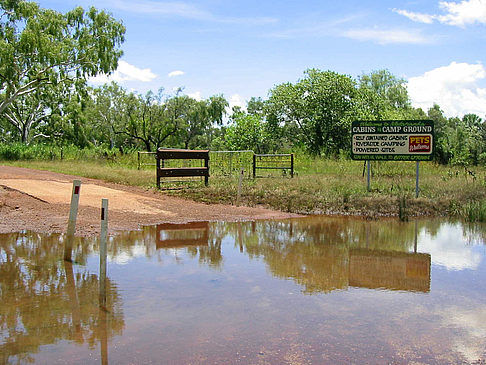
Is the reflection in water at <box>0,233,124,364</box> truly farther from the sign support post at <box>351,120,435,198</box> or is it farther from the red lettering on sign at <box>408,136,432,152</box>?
the red lettering on sign at <box>408,136,432,152</box>

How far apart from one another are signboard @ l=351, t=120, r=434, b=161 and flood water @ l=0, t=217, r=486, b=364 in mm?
8247

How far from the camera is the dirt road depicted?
41.8 ft

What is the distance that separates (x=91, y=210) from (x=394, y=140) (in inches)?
467

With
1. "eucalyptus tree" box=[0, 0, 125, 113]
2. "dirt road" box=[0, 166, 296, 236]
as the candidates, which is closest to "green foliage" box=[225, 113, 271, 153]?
"eucalyptus tree" box=[0, 0, 125, 113]

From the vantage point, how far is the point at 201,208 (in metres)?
17.1

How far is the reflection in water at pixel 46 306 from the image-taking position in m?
5.70

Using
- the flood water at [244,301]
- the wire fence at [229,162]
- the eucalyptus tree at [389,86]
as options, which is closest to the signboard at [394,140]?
the wire fence at [229,162]

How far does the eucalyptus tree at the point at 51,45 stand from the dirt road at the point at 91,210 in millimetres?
17333

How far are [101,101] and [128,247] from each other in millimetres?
58686

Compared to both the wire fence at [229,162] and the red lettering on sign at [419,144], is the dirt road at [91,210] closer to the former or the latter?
the red lettering on sign at [419,144]

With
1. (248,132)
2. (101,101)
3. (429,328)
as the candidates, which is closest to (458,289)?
(429,328)

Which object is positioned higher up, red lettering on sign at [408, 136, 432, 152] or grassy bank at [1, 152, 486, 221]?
red lettering on sign at [408, 136, 432, 152]

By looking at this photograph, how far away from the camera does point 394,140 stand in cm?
1994

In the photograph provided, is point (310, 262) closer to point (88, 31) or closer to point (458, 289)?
point (458, 289)
